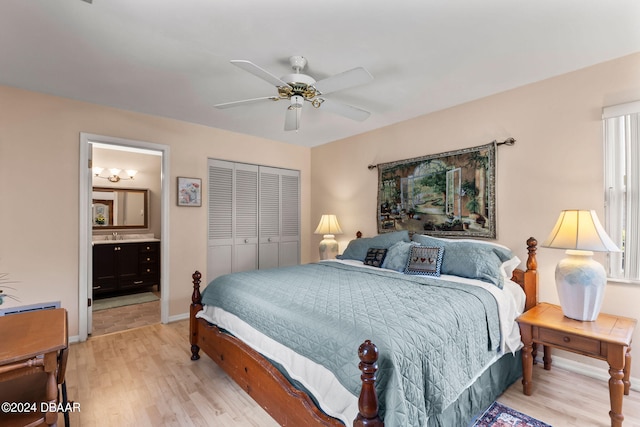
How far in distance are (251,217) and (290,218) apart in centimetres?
71

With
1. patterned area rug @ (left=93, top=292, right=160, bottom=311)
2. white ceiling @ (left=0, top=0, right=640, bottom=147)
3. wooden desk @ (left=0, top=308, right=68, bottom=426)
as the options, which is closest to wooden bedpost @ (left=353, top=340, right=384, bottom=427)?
wooden desk @ (left=0, top=308, right=68, bottom=426)

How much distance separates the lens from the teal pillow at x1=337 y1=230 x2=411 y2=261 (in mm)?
3402

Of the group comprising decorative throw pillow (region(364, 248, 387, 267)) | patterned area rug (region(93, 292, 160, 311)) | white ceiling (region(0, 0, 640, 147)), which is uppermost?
white ceiling (region(0, 0, 640, 147))

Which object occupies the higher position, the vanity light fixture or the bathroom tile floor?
the vanity light fixture

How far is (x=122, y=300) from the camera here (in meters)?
4.58

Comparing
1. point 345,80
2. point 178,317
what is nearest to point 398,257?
point 345,80

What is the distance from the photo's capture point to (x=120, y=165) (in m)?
5.27

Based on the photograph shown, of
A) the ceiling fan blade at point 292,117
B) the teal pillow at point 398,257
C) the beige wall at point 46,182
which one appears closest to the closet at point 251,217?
the beige wall at point 46,182

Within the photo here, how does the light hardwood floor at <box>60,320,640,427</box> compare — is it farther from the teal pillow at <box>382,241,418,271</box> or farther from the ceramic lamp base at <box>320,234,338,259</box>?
the ceramic lamp base at <box>320,234,338,259</box>

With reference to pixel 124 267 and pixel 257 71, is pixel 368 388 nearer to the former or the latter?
pixel 257 71

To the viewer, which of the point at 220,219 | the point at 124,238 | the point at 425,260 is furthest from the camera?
the point at 124,238

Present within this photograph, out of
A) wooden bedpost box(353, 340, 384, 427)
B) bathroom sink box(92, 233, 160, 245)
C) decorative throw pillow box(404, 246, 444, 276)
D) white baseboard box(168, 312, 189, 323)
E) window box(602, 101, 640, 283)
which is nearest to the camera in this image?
wooden bedpost box(353, 340, 384, 427)

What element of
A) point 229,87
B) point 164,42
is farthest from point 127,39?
point 229,87

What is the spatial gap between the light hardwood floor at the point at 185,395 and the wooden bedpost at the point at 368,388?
0.96 meters
